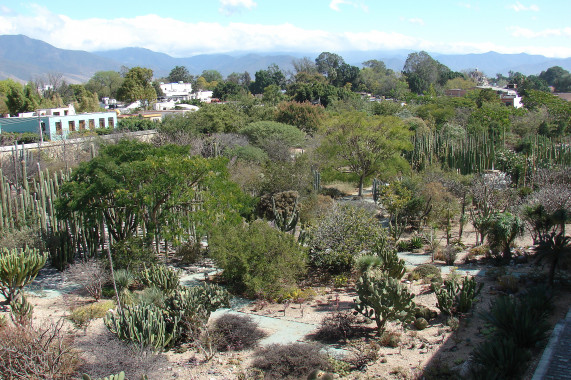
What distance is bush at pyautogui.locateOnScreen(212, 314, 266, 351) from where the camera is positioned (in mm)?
8508

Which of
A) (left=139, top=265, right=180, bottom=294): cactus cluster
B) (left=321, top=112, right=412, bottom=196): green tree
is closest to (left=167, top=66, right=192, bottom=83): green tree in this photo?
(left=321, top=112, right=412, bottom=196): green tree

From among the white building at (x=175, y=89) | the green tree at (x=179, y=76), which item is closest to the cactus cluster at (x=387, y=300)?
the white building at (x=175, y=89)

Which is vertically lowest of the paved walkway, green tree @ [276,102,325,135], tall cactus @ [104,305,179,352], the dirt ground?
the dirt ground

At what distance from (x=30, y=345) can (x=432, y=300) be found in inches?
290

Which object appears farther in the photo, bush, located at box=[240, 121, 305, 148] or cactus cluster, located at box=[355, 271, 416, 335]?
bush, located at box=[240, 121, 305, 148]

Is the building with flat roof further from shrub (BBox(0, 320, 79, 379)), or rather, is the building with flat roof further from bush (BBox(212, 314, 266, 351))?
shrub (BBox(0, 320, 79, 379))

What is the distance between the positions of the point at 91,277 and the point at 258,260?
3539 mm

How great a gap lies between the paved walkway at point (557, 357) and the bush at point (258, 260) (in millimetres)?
4913

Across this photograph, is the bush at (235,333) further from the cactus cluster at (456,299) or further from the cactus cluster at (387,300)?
the cactus cluster at (456,299)

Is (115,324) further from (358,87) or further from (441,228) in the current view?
(358,87)

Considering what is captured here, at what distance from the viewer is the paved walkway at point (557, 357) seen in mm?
6867

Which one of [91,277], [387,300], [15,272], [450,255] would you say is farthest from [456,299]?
[15,272]

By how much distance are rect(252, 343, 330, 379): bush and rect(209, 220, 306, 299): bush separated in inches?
97.9

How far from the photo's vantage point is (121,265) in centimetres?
1155
